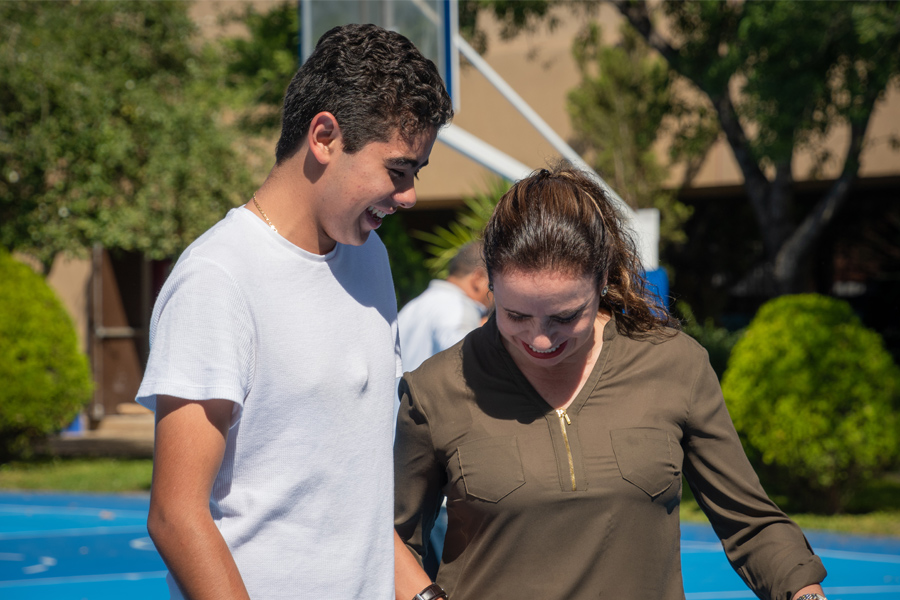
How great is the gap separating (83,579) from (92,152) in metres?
6.44

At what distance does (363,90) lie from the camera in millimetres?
1800

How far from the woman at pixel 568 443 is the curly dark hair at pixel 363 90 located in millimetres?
374

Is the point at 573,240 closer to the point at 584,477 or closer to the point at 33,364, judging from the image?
the point at 584,477

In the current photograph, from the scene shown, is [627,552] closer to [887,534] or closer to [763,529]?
[763,529]

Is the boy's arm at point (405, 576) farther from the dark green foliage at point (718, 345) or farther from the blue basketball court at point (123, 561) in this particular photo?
the dark green foliage at point (718, 345)

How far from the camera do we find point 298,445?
5.77 ft

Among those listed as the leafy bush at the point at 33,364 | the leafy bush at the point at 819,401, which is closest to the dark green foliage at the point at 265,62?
the leafy bush at the point at 33,364

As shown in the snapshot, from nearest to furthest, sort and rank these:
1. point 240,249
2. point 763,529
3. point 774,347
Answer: point 240,249, point 763,529, point 774,347

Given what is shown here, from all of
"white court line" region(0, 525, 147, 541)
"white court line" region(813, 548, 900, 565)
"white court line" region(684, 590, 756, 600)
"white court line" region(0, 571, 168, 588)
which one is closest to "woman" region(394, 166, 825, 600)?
"white court line" region(684, 590, 756, 600)

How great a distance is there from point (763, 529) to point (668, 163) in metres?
12.2

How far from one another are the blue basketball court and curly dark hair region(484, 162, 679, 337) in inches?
188

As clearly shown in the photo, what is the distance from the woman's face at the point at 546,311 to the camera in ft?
6.48

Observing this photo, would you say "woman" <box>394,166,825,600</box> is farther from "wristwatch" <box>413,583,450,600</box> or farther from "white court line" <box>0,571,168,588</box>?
"white court line" <box>0,571,168,588</box>

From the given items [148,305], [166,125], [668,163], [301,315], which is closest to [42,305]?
[166,125]
